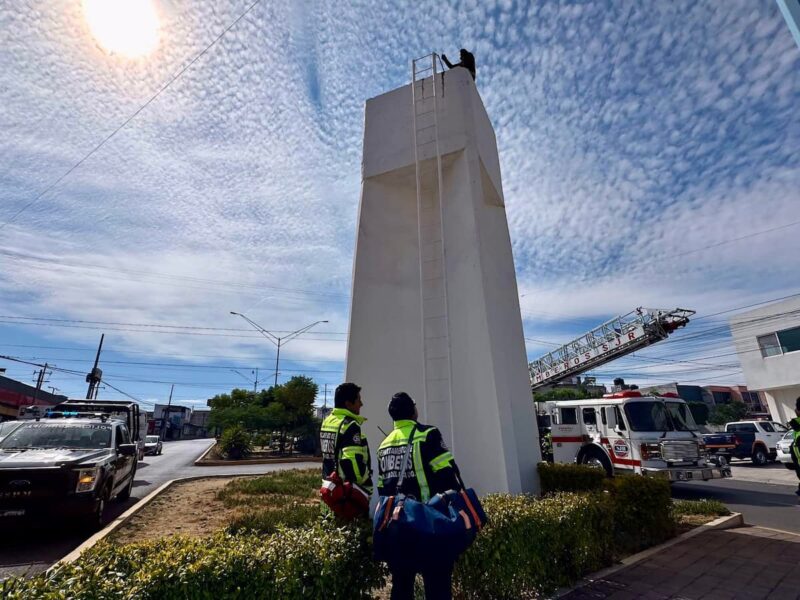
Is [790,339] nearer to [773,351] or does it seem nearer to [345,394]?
[773,351]

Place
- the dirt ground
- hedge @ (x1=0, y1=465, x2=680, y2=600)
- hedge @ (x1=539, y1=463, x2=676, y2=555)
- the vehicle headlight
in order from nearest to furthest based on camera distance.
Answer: hedge @ (x1=0, y1=465, x2=680, y2=600)
hedge @ (x1=539, y1=463, x2=676, y2=555)
the vehicle headlight
the dirt ground

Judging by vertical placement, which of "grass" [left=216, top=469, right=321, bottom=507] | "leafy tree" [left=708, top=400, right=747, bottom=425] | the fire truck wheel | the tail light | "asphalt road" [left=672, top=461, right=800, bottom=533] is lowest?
"asphalt road" [left=672, top=461, right=800, bottom=533]

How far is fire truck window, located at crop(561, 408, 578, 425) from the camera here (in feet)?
40.5

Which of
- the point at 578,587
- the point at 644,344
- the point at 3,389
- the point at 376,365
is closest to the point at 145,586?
the point at 578,587

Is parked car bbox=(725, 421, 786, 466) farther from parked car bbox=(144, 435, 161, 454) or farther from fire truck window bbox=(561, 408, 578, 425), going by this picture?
parked car bbox=(144, 435, 161, 454)

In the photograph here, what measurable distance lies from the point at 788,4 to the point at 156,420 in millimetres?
74436

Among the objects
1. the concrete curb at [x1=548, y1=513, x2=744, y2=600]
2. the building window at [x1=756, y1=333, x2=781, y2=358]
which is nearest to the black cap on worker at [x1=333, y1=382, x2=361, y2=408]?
the concrete curb at [x1=548, y1=513, x2=744, y2=600]

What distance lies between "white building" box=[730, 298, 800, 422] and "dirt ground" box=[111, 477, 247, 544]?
2823 centimetres

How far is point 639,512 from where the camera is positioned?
5465 mm

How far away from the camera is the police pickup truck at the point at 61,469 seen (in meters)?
5.26

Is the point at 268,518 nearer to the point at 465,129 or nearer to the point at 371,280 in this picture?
the point at 371,280

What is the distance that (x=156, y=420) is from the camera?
61625 millimetres

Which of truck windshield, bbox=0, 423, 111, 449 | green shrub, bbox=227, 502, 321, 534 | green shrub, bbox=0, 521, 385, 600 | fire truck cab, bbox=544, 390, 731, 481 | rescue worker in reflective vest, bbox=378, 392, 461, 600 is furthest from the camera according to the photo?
fire truck cab, bbox=544, 390, 731, 481

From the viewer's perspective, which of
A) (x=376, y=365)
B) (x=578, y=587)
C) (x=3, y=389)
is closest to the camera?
(x=578, y=587)
